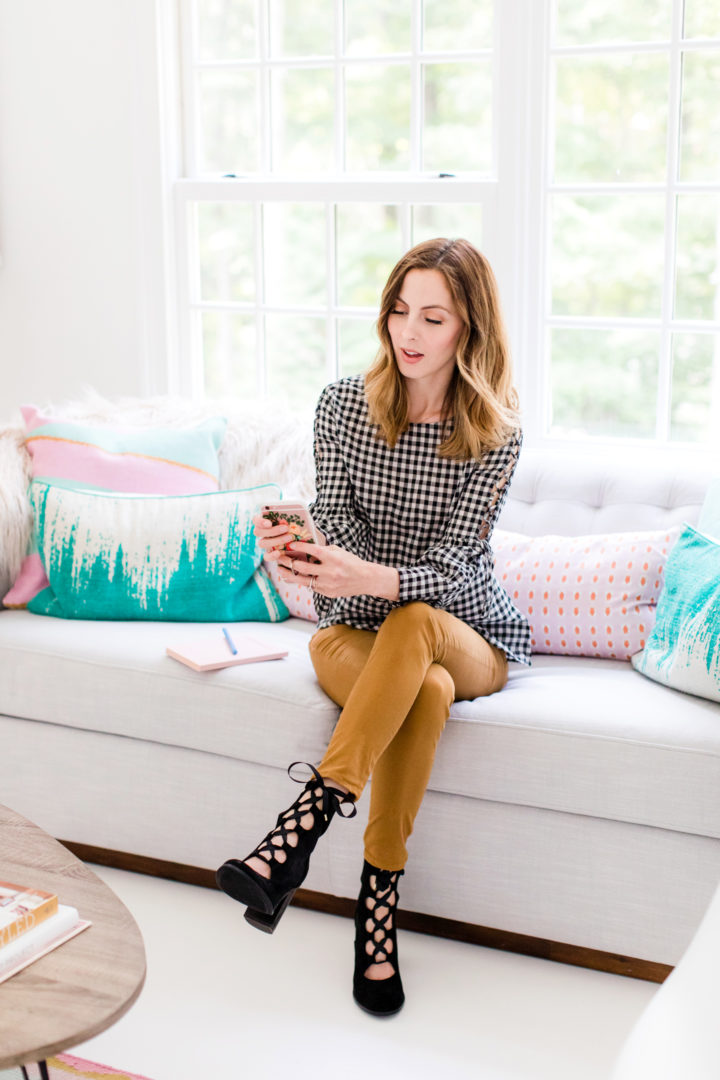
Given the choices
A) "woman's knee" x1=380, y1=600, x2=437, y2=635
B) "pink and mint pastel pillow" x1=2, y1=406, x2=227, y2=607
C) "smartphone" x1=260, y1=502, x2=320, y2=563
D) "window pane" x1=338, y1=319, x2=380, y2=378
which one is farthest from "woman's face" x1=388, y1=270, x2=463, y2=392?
"window pane" x1=338, y1=319, x2=380, y2=378

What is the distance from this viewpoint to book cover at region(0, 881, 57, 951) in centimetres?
148

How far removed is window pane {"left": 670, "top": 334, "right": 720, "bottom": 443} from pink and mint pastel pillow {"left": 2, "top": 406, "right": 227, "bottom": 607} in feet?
4.21

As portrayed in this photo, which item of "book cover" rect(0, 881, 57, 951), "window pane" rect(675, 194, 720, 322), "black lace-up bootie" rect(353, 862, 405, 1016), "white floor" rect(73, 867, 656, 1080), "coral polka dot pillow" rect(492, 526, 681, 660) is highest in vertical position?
"window pane" rect(675, 194, 720, 322)

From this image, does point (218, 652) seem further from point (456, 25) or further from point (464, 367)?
point (456, 25)

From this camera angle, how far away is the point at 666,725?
80.9 inches

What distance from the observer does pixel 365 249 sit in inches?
136

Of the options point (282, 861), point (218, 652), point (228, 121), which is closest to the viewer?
point (282, 861)

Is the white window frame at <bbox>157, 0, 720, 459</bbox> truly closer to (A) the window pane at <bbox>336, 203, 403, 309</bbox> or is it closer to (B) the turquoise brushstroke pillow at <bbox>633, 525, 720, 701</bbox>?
(A) the window pane at <bbox>336, 203, 403, 309</bbox>

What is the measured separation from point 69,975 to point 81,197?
2824 mm

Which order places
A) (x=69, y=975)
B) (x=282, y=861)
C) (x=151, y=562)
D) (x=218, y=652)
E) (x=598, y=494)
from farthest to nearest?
(x=598, y=494) → (x=151, y=562) → (x=218, y=652) → (x=282, y=861) → (x=69, y=975)

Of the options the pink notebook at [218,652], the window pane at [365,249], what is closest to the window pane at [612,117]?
the window pane at [365,249]

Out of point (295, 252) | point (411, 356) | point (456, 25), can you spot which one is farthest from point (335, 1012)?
point (456, 25)

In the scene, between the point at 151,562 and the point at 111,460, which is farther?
the point at 111,460

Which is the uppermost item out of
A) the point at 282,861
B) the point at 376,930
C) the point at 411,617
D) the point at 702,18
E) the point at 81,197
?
the point at 702,18
